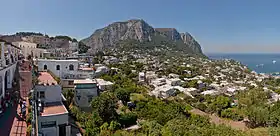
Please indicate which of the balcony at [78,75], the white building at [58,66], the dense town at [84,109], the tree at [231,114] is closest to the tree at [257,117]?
the dense town at [84,109]

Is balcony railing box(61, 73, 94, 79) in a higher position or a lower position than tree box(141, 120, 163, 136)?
higher

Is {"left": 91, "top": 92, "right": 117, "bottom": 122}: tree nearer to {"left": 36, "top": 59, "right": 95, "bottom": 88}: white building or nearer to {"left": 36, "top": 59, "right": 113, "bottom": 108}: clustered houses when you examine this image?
{"left": 36, "top": 59, "right": 113, "bottom": 108}: clustered houses

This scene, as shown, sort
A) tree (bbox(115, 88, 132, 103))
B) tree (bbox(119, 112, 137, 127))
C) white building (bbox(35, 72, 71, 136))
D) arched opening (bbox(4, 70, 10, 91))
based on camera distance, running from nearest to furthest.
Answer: white building (bbox(35, 72, 71, 136)) → arched opening (bbox(4, 70, 10, 91)) → tree (bbox(119, 112, 137, 127)) → tree (bbox(115, 88, 132, 103))

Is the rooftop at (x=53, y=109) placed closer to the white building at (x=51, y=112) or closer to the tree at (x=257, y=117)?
the white building at (x=51, y=112)

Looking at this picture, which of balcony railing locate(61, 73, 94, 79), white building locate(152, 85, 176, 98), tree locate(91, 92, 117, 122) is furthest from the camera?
white building locate(152, 85, 176, 98)

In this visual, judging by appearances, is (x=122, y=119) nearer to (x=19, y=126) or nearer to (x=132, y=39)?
(x=19, y=126)

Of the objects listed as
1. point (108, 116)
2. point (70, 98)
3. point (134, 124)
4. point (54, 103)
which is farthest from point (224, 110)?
point (54, 103)

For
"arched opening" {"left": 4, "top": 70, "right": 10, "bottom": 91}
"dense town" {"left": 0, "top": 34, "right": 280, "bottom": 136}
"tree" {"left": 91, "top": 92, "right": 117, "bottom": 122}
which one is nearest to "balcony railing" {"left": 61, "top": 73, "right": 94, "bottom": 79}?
"dense town" {"left": 0, "top": 34, "right": 280, "bottom": 136}
